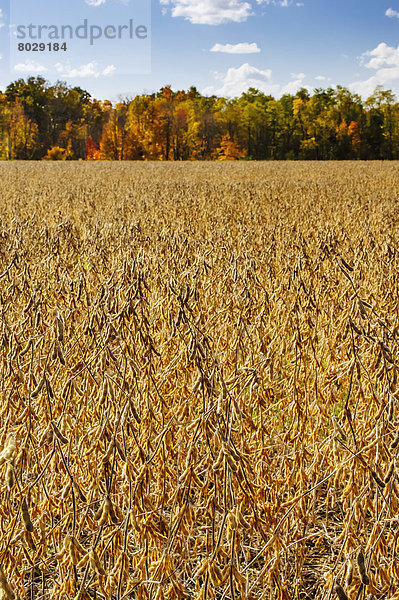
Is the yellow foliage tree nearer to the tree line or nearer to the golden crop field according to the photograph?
the tree line

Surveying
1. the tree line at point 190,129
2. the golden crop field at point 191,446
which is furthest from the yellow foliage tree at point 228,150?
the golden crop field at point 191,446

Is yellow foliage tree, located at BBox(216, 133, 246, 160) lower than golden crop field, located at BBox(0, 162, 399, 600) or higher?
higher

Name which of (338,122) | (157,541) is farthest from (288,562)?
(338,122)

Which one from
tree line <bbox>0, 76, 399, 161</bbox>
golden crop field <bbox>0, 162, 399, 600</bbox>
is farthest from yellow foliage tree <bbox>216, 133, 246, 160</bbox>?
golden crop field <bbox>0, 162, 399, 600</bbox>

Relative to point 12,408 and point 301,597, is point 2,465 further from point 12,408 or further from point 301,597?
point 301,597

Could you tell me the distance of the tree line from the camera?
5803cm

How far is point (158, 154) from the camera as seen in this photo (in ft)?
190

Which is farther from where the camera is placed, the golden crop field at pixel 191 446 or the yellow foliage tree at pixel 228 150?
the yellow foliage tree at pixel 228 150

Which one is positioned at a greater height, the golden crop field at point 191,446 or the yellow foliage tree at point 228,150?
the yellow foliage tree at point 228,150

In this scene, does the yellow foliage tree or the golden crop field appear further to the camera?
the yellow foliage tree

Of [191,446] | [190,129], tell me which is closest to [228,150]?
[190,129]

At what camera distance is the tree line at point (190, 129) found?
58031 millimetres

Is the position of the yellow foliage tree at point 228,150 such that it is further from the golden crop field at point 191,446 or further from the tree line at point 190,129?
the golden crop field at point 191,446

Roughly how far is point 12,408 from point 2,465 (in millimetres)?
496
